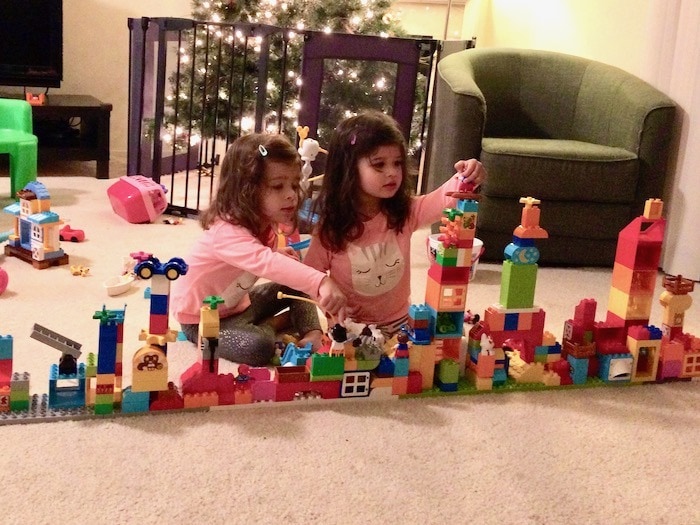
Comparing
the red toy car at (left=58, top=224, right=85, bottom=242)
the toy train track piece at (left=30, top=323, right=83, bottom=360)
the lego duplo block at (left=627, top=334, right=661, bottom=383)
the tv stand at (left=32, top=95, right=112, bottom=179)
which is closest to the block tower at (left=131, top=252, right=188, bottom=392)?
the toy train track piece at (left=30, top=323, right=83, bottom=360)

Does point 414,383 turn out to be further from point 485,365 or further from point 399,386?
point 485,365

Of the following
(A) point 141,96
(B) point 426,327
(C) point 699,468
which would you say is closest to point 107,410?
(B) point 426,327

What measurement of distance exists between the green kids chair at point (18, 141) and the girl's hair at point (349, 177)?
5.73 feet

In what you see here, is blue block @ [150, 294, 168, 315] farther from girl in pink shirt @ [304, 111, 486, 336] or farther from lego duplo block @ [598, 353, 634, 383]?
lego duplo block @ [598, 353, 634, 383]

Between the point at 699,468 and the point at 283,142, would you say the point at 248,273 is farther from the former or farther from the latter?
the point at 699,468

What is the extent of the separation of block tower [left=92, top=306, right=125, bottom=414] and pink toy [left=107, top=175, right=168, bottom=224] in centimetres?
162

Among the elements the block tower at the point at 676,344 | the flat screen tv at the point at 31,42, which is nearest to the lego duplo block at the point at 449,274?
the block tower at the point at 676,344

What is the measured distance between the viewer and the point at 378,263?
187cm

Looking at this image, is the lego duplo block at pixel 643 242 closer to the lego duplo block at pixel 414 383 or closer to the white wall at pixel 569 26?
the lego duplo block at pixel 414 383

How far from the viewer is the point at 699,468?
4.73 ft

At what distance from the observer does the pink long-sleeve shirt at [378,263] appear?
187cm

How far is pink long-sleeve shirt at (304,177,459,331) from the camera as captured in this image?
1.87 meters

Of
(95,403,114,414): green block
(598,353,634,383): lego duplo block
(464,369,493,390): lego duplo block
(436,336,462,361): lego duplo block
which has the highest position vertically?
(436,336,462,361): lego duplo block

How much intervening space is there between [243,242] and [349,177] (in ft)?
0.97
